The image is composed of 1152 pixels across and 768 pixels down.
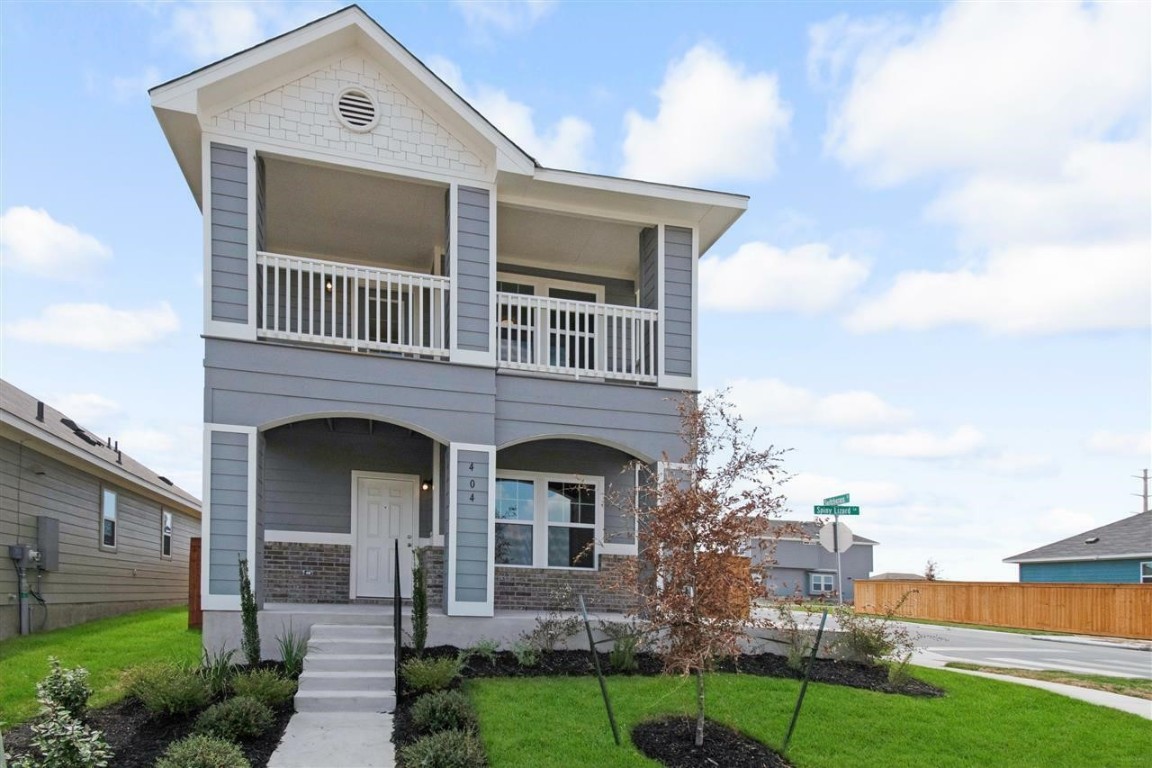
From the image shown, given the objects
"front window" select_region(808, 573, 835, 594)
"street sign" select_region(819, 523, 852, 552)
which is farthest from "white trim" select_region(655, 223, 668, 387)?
"front window" select_region(808, 573, 835, 594)

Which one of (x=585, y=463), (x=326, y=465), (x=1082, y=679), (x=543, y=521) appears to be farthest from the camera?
(x=585, y=463)

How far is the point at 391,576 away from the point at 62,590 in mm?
6630

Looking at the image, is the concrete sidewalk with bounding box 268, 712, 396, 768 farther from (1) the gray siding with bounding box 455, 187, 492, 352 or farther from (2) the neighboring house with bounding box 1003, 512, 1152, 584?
(2) the neighboring house with bounding box 1003, 512, 1152, 584

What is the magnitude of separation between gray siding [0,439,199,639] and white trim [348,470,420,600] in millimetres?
5284

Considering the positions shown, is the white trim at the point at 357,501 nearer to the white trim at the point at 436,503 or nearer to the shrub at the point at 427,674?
the white trim at the point at 436,503

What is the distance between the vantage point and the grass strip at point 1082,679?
10.3m

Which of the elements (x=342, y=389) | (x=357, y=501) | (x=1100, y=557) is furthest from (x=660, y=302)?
(x=1100, y=557)

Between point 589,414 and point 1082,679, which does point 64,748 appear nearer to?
point 589,414

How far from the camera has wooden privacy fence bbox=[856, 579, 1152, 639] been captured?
21.6 m

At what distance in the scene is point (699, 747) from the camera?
6.66 m

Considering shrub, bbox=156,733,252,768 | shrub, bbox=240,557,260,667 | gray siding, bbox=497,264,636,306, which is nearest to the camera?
shrub, bbox=156,733,252,768

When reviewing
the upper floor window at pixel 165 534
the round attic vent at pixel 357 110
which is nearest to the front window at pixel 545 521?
the round attic vent at pixel 357 110

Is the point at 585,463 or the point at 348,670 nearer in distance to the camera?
the point at 348,670

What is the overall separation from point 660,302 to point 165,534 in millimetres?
15683
